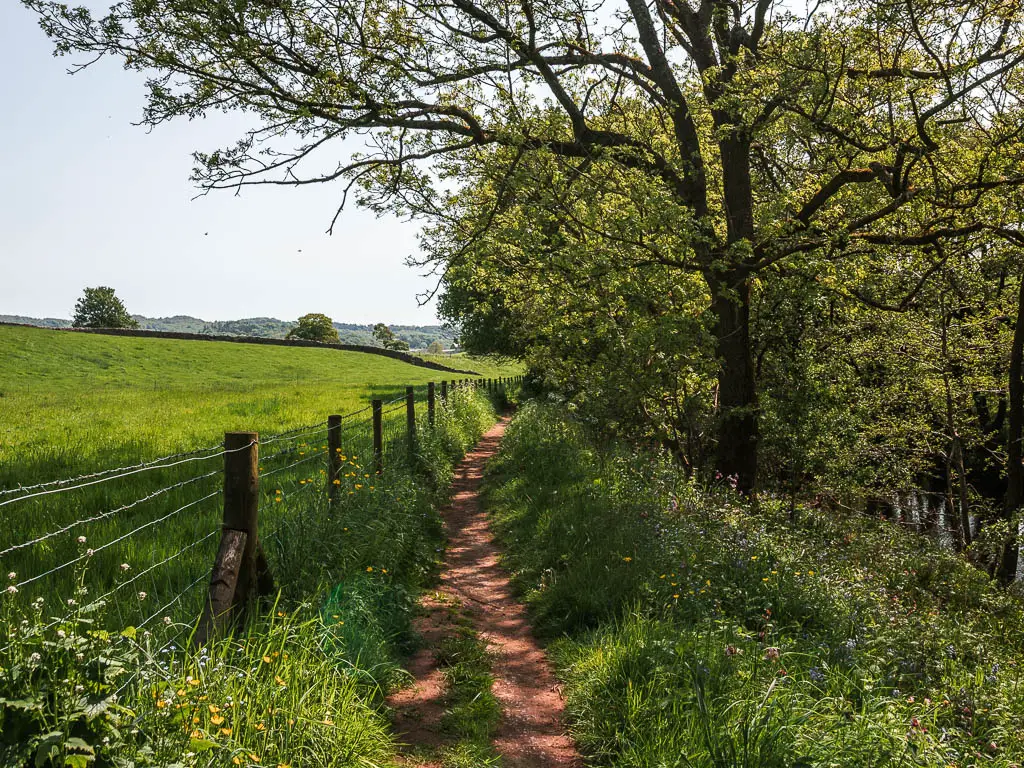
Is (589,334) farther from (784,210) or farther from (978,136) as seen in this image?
(978,136)

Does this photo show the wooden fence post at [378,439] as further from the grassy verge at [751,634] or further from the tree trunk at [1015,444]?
the tree trunk at [1015,444]

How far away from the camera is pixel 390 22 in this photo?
31.6 ft

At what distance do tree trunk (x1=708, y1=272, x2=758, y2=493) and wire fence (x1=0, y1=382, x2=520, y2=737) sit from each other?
571 centimetres

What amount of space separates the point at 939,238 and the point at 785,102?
290cm

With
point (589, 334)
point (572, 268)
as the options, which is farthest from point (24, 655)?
point (589, 334)

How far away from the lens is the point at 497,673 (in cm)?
521

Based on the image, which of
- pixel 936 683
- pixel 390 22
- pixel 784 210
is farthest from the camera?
pixel 784 210

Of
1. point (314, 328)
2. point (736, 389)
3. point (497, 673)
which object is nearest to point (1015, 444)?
point (736, 389)

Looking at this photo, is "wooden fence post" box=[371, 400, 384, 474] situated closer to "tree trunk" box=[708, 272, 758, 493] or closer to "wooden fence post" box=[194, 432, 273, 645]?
"wooden fence post" box=[194, 432, 273, 645]

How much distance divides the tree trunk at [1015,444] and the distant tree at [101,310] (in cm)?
A: 11479

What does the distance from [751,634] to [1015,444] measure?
8513 mm

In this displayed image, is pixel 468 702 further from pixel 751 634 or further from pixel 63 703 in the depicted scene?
pixel 63 703

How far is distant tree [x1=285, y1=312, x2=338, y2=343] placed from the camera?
114787 millimetres

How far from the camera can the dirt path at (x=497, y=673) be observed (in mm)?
4203
